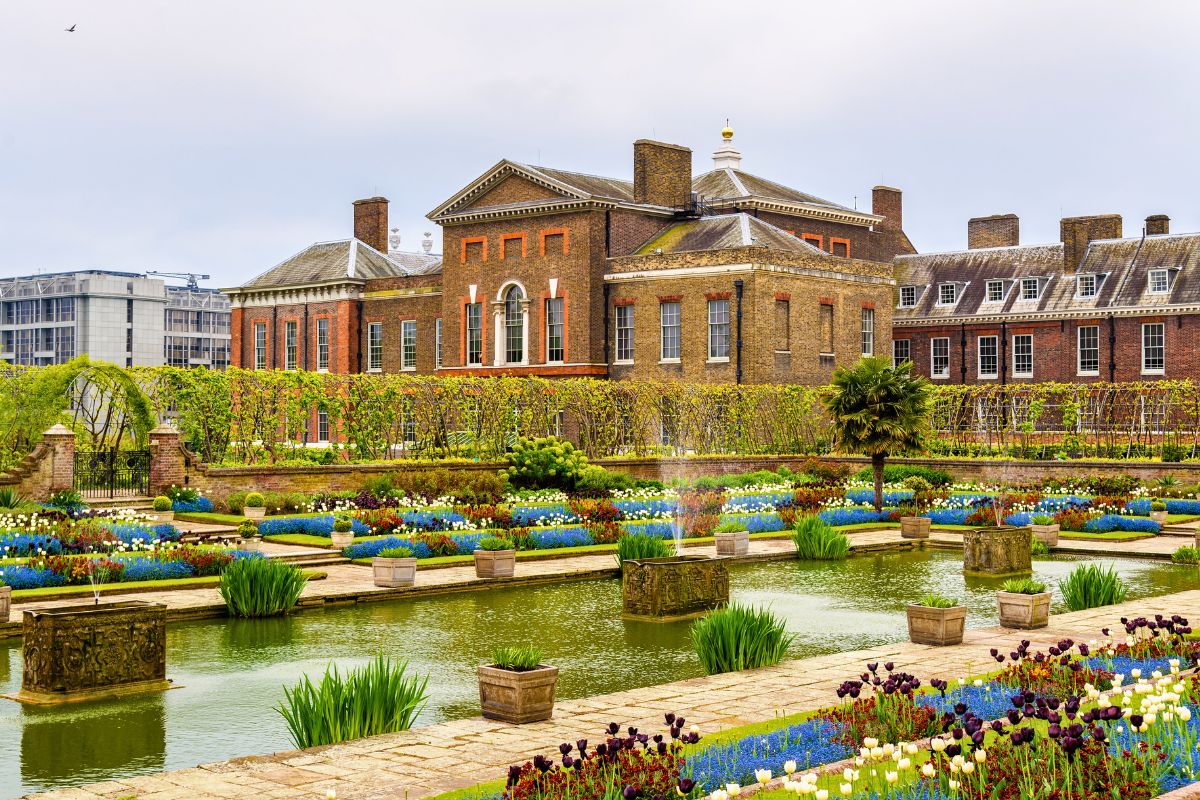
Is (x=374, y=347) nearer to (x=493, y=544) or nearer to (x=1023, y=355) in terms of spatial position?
(x=1023, y=355)

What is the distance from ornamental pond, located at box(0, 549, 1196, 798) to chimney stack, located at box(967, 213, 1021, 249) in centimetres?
3864

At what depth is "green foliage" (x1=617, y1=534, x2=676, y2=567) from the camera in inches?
702

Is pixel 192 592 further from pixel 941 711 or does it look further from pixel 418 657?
pixel 941 711

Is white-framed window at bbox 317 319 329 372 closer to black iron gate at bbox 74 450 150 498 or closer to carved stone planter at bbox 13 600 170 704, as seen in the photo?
black iron gate at bbox 74 450 150 498

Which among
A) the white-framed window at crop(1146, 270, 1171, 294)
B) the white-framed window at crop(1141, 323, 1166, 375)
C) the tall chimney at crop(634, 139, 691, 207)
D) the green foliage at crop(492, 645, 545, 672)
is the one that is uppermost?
the tall chimney at crop(634, 139, 691, 207)

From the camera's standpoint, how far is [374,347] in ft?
181

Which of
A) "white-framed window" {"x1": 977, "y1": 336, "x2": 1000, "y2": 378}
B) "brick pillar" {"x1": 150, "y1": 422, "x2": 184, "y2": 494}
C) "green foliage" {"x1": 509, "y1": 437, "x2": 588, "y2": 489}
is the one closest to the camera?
"brick pillar" {"x1": 150, "y1": 422, "x2": 184, "y2": 494}

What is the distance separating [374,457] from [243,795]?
25.5 meters

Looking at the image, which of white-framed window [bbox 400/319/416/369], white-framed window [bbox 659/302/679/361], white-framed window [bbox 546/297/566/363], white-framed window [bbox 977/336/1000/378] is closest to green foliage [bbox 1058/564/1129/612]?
white-framed window [bbox 659/302/679/361]

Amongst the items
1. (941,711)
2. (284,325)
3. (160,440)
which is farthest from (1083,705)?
(284,325)

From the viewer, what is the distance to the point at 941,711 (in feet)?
29.6

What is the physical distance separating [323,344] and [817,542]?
37730 millimetres

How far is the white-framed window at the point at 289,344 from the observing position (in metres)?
57.2

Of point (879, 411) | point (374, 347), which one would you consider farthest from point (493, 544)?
point (374, 347)
